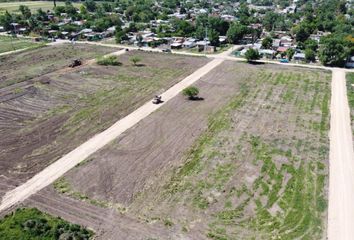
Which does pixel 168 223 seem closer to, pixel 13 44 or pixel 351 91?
pixel 351 91

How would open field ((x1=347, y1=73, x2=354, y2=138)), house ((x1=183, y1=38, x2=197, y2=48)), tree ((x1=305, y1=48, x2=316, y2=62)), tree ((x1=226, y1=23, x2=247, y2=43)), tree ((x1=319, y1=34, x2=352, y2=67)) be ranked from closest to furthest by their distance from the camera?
open field ((x1=347, y1=73, x2=354, y2=138)) → tree ((x1=319, y1=34, x2=352, y2=67)) → tree ((x1=305, y1=48, x2=316, y2=62)) → house ((x1=183, y1=38, x2=197, y2=48)) → tree ((x1=226, y1=23, x2=247, y2=43))

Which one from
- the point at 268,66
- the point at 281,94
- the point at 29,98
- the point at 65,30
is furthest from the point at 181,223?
the point at 65,30

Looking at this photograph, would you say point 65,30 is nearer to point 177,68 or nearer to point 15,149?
point 177,68

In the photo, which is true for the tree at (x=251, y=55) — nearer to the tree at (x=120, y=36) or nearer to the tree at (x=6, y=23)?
the tree at (x=120, y=36)

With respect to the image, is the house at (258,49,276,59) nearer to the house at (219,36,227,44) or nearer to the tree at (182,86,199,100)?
the house at (219,36,227,44)

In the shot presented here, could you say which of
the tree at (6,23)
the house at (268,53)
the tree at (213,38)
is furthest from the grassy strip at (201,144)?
the tree at (6,23)

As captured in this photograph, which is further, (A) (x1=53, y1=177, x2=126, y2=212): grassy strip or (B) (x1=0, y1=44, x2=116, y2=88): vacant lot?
(B) (x1=0, y1=44, x2=116, y2=88): vacant lot

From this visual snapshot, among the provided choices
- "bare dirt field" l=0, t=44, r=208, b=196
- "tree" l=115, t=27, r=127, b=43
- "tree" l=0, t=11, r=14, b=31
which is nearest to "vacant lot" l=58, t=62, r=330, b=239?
"bare dirt field" l=0, t=44, r=208, b=196

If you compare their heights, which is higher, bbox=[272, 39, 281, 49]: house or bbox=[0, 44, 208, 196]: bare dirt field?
bbox=[272, 39, 281, 49]: house
